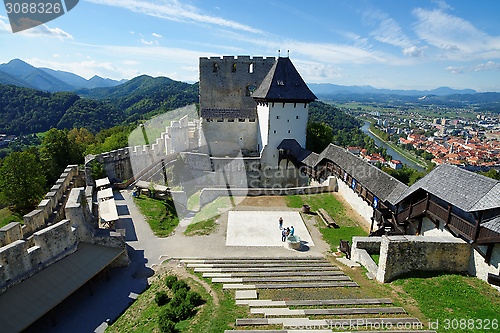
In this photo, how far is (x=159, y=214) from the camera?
1803cm

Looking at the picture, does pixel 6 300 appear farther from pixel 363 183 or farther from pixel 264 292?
pixel 363 183

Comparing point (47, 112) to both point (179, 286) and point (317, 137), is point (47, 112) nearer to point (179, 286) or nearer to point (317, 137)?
point (317, 137)

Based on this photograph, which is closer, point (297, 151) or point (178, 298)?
point (178, 298)

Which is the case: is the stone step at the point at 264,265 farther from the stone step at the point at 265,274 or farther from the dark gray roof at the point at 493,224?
the dark gray roof at the point at 493,224

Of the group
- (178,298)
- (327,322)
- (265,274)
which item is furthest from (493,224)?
(178,298)

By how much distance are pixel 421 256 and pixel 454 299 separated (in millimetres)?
1877

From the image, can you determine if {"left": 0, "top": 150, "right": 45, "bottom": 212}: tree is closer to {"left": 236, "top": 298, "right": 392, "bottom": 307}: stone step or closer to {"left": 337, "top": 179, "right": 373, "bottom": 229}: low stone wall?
{"left": 236, "top": 298, "right": 392, "bottom": 307}: stone step

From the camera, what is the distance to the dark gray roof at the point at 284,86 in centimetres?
2383

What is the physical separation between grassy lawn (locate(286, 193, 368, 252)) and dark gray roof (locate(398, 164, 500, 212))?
12.9ft

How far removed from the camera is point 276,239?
15.4m

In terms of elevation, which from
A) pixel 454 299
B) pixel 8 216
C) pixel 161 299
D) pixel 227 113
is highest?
pixel 227 113

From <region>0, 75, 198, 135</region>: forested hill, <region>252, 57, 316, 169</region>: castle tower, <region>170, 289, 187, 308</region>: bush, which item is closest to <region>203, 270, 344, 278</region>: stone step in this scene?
<region>170, 289, 187, 308</region>: bush

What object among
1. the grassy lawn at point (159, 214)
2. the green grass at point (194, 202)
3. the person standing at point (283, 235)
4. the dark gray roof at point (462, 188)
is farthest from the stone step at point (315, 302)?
the green grass at point (194, 202)

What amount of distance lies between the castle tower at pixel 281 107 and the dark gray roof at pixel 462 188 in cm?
1272
